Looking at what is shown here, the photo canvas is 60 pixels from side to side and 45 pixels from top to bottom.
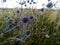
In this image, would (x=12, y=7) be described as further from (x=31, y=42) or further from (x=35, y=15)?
(x=31, y=42)

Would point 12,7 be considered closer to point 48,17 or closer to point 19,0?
point 19,0

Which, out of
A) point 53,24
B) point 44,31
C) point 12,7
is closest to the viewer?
point 44,31

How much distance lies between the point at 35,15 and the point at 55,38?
24cm

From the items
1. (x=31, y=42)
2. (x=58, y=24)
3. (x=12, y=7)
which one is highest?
(x=12, y=7)

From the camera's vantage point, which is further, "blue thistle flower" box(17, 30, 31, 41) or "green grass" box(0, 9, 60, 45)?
"green grass" box(0, 9, 60, 45)

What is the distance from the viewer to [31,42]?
1.46 m

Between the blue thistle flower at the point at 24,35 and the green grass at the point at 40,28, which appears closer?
the blue thistle flower at the point at 24,35

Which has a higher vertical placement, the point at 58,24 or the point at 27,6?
the point at 27,6

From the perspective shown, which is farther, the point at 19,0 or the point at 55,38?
the point at 19,0

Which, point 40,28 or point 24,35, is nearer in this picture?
point 24,35

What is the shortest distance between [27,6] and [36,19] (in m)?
0.20

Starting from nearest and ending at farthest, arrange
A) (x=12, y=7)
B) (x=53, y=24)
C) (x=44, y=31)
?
(x=44, y=31) → (x=53, y=24) → (x=12, y=7)

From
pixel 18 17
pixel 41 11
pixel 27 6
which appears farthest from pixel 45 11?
pixel 18 17

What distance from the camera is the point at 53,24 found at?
1582 mm
